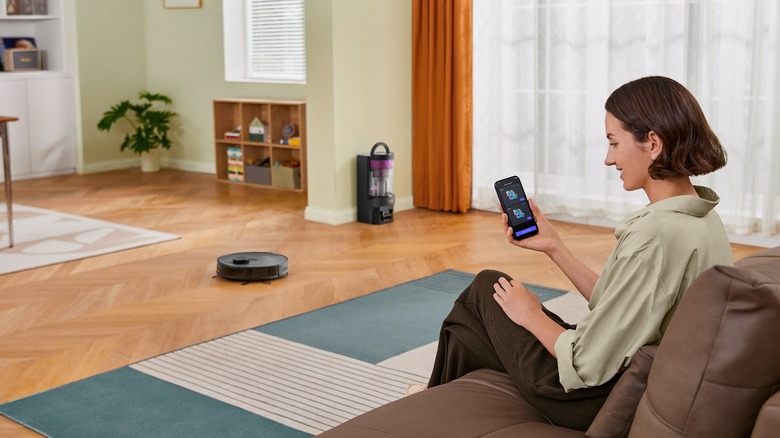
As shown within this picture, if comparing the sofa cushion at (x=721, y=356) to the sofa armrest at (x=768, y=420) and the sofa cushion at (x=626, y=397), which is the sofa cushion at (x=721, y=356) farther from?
the sofa cushion at (x=626, y=397)

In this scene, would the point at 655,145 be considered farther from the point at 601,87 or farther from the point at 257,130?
the point at 257,130

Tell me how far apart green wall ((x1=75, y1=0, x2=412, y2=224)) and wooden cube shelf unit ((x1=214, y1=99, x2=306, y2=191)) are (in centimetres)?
15

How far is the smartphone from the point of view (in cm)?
234

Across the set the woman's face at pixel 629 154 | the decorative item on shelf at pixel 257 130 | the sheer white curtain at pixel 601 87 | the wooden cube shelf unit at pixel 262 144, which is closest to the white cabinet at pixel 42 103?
the wooden cube shelf unit at pixel 262 144

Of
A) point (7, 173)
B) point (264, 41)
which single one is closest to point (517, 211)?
point (7, 173)

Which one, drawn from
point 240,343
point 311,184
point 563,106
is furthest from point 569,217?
point 240,343

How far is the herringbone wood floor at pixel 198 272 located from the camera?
3.73 metres

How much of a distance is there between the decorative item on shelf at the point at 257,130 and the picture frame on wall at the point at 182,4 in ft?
3.97

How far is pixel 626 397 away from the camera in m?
1.67

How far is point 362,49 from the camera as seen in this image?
20.1ft

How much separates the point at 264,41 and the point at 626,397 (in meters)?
6.78

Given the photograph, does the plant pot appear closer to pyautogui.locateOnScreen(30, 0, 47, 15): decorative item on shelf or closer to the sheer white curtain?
pyautogui.locateOnScreen(30, 0, 47, 15): decorative item on shelf

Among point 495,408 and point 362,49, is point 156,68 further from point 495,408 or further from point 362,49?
point 495,408

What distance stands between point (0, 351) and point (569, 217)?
3.62m
